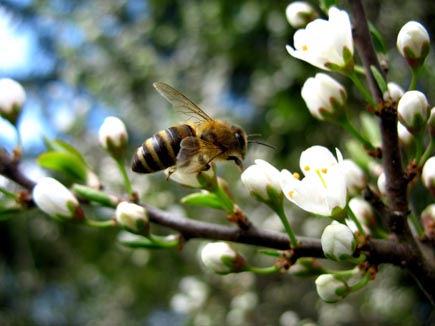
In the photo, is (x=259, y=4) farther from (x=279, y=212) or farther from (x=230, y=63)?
(x=279, y=212)

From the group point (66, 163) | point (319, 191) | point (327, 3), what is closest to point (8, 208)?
point (66, 163)

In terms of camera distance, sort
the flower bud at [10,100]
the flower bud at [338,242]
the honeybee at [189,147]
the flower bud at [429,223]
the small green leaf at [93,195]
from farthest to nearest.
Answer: the flower bud at [10,100] → the small green leaf at [93,195] → the honeybee at [189,147] → the flower bud at [429,223] → the flower bud at [338,242]

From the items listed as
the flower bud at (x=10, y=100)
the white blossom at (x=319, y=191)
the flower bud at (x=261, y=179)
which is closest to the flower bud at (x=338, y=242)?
the white blossom at (x=319, y=191)

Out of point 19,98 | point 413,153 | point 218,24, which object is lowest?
point 413,153

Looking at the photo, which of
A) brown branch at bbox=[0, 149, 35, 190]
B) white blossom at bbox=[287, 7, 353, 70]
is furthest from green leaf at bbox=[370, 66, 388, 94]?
brown branch at bbox=[0, 149, 35, 190]

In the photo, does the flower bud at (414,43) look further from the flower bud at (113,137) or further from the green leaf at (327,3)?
the flower bud at (113,137)

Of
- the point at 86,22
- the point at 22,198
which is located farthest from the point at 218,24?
the point at 22,198
